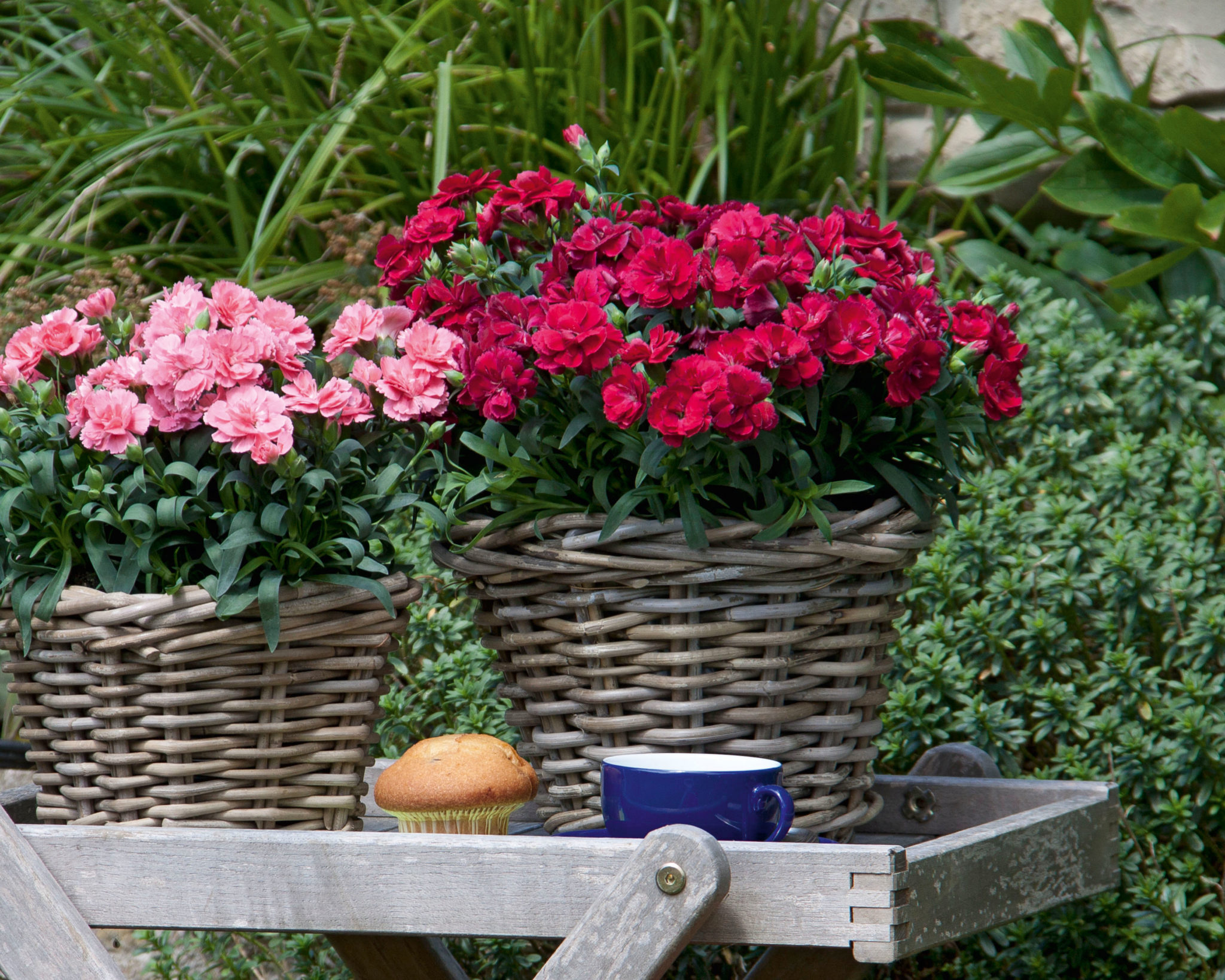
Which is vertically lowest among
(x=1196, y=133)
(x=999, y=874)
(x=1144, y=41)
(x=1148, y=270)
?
(x=999, y=874)

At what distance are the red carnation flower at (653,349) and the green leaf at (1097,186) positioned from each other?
1.41 m

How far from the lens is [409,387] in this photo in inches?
41.8

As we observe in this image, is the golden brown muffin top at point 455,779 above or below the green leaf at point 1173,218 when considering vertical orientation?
below

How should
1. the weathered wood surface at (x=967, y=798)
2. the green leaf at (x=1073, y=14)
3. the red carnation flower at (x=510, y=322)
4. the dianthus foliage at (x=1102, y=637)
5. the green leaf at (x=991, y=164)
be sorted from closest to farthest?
1. the red carnation flower at (x=510, y=322)
2. the weathered wood surface at (x=967, y=798)
3. the dianthus foliage at (x=1102, y=637)
4. the green leaf at (x=1073, y=14)
5. the green leaf at (x=991, y=164)

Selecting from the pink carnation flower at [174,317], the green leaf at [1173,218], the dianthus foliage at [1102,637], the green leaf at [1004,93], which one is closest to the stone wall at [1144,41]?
the green leaf at [1004,93]

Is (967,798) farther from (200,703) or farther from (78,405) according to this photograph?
(78,405)

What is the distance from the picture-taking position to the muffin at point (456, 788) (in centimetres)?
102

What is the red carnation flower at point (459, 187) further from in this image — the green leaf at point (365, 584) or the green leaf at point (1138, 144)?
the green leaf at point (1138, 144)

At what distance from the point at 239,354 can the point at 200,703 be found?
28 centimetres

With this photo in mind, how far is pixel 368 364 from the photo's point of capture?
108 centimetres

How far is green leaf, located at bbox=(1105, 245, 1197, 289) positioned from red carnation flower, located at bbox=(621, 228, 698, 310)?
4.09 feet

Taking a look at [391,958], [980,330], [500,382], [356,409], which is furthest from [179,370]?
[391,958]

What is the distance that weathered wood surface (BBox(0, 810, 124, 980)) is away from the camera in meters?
0.93

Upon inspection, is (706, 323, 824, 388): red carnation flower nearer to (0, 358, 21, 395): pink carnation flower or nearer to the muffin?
the muffin
